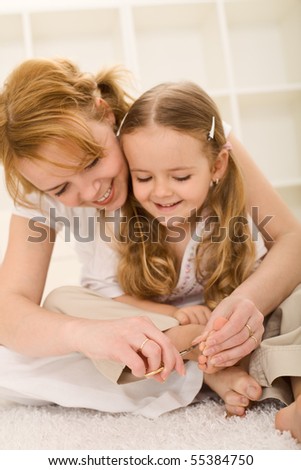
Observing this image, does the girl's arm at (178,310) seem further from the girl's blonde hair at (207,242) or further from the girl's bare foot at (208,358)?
the girl's bare foot at (208,358)

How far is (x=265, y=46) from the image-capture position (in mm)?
2852

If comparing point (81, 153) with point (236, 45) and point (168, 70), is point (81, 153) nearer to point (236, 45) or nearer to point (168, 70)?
point (168, 70)

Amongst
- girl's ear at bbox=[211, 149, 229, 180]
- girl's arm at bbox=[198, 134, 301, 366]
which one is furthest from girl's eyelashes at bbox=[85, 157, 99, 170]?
girl's arm at bbox=[198, 134, 301, 366]

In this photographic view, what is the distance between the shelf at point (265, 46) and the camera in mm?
2777

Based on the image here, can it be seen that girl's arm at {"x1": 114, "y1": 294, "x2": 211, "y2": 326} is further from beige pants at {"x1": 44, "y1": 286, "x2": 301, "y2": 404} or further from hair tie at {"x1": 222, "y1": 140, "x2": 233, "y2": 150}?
hair tie at {"x1": 222, "y1": 140, "x2": 233, "y2": 150}

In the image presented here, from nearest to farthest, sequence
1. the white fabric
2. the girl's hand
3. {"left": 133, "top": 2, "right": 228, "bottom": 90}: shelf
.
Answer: the girl's hand → the white fabric → {"left": 133, "top": 2, "right": 228, "bottom": 90}: shelf

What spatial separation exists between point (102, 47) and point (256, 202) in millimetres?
1593

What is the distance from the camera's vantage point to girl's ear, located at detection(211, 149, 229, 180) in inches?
48.8

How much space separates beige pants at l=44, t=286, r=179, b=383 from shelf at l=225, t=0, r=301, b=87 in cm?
188

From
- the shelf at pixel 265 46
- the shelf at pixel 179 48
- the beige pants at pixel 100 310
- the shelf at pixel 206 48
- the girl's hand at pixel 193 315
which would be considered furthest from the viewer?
the shelf at pixel 265 46

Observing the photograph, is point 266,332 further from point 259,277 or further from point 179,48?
point 179,48

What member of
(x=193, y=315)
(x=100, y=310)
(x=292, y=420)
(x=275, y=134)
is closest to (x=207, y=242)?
(x=193, y=315)

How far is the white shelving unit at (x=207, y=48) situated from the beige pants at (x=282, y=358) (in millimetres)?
1558

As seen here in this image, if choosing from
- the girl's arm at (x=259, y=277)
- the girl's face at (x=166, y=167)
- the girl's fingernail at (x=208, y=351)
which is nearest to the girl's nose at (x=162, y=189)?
the girl's face at (x=166, y=167)
